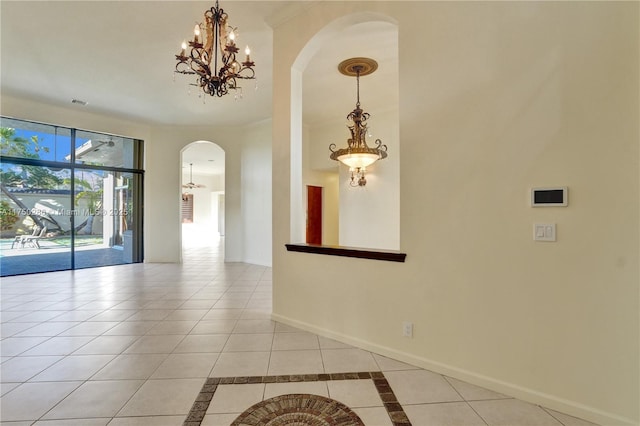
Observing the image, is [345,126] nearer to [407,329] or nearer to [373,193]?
[373,193]

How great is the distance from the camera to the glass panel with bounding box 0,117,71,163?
577 centimetres

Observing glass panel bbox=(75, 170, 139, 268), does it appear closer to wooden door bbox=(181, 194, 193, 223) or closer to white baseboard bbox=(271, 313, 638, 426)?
white baseboard bbox=(271, 313, 638, 426)

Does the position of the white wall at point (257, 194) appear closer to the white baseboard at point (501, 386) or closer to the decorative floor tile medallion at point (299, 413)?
the white baseboard at point (501, 386)

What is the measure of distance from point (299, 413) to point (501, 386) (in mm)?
1427

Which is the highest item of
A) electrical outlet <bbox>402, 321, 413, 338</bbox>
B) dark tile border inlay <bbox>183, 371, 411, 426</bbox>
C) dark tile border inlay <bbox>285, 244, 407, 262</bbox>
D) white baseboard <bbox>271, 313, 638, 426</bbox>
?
dark tile border inlay <bbox>285, 244, 407, 262</bbox>

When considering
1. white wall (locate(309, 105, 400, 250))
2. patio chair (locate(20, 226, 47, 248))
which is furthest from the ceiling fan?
white wall (locate(309, 105, 400, 250))

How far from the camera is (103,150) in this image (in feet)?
23.2

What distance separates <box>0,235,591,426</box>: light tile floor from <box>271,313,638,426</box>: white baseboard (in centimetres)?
5

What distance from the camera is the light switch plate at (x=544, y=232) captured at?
77.3 inches

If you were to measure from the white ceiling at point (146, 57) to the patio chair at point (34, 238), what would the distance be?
2.65 m

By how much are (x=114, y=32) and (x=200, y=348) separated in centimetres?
382

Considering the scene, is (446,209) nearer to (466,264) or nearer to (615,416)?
(466,264)

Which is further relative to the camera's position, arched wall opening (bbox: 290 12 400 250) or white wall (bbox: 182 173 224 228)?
white wall (bbox: 182 173 224 228)

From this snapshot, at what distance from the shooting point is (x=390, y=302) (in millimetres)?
2631
